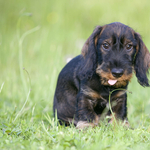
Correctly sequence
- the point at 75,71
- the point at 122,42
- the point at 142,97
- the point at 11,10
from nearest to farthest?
1. the point at 122,42
2. the point at 75,71
3. the point at 142,97
4. the point at 11,10

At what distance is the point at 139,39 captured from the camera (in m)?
3.31

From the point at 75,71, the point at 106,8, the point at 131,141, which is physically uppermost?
the point at 106,8

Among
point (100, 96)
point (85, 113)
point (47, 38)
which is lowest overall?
point (85, 113)

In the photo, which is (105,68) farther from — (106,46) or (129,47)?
(129,47)

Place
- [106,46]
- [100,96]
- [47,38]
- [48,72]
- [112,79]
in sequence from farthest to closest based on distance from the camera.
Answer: [47,38] → [48,72] → [100,96] → [106,46] → [112,79]

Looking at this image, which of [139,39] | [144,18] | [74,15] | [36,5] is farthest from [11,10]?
[139,39]

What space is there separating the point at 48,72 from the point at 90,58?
109 inches

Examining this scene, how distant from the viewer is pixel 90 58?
10.5 ft

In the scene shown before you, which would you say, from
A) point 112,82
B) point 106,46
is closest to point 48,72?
point 106,46

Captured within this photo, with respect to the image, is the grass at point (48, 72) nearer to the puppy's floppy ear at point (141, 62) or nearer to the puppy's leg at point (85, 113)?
the puppy's leg at point (85, 113)

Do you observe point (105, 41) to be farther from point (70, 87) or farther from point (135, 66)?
point (70, 87)

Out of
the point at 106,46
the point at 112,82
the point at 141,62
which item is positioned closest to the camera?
the point at 112,82

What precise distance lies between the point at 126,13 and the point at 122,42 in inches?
301

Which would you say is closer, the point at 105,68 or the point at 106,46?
the point at 105,68
